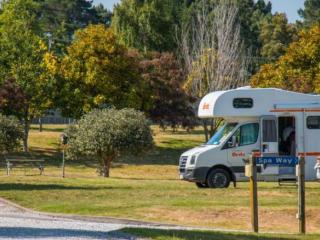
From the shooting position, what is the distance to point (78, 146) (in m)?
40.6

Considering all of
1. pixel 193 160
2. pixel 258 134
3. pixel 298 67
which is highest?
pixel 298 67

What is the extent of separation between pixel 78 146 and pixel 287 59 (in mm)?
17429

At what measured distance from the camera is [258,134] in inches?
1104

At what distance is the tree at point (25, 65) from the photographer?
5584 centimetres

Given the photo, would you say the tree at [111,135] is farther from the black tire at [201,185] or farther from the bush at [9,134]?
the black tire at [201,185]

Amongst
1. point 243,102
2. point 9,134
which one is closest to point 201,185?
point 243,102

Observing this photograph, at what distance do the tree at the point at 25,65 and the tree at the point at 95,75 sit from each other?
99 centimetres

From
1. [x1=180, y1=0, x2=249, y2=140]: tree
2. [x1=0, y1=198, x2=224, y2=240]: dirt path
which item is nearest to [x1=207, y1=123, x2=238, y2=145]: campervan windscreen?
[x1=0, y1=198, x2=224, y2=240]: dirt path

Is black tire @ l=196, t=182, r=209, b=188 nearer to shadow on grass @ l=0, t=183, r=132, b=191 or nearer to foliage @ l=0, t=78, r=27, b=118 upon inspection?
shadow on grass @ l=0, t=183, r=132, b=191

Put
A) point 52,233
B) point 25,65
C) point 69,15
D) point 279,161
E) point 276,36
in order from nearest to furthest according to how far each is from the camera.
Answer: point 52,233 < point 279,161 < point 25,65 < point 276,36 < point 69,15

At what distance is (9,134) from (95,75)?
13994 millimetres

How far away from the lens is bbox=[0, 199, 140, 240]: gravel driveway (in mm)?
14609

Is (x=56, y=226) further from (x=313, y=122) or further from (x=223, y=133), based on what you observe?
(x=313, y=122)

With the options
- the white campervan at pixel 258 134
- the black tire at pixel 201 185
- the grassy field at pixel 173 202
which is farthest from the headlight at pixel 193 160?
the grassy field at pixel 173 202
